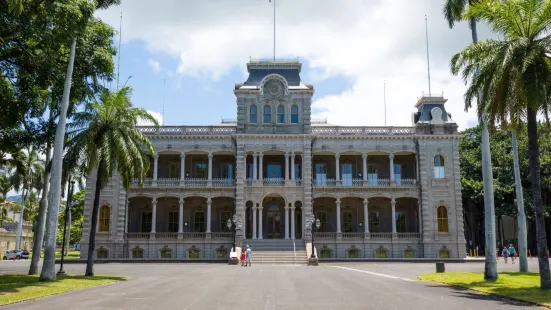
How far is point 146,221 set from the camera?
51.6 meters

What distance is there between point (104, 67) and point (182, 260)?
23.7m

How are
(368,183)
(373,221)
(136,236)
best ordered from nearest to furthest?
(136,236) < (368,183) < (373,221)

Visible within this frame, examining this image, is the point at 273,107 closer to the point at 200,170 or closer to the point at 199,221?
the point at 200,170

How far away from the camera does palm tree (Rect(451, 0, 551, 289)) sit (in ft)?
65.5

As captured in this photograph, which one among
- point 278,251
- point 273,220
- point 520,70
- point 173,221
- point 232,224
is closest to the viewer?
point 520,70

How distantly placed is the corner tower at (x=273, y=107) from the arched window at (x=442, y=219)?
1444cm

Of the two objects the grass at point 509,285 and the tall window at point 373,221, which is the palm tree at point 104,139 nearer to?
the grass at point 509,285

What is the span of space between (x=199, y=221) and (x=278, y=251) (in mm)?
10527

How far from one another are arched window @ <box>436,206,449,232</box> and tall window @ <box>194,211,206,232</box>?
22373 mm

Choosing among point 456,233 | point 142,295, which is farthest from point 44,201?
point 456,233

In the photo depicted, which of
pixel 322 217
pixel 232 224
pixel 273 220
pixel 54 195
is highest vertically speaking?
pixel 54 195

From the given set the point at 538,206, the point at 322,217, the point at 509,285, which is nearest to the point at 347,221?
the point at 322,217

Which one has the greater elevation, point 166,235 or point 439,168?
point 439,168

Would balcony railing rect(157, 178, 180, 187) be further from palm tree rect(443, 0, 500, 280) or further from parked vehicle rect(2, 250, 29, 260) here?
palm tree rect(443, 0, 500, 280)
